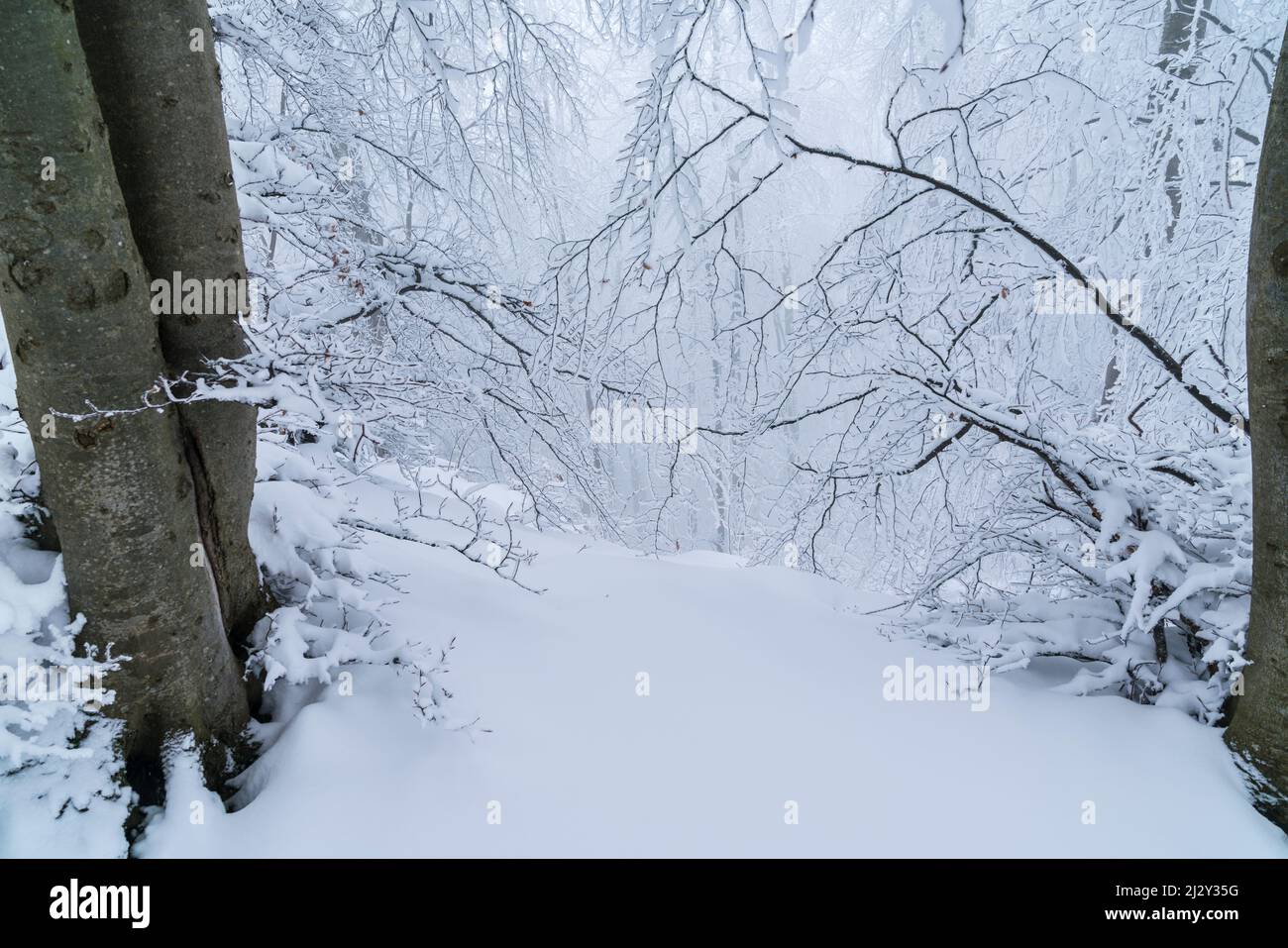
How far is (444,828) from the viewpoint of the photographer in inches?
68.2

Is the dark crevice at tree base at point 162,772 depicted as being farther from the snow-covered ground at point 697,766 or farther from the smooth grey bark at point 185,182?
the smooth grey bark at point 185,182

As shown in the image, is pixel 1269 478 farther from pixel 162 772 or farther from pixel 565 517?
pixel 162 772

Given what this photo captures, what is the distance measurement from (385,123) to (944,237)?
11.4 ft

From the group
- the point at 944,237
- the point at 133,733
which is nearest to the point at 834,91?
the point at 944,237

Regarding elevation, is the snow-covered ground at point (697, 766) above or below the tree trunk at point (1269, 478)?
below

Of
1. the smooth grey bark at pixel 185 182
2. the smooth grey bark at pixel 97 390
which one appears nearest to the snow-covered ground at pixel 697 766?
the smooth grey bark at pixel 97 390

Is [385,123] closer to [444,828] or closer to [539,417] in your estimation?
[539,417]

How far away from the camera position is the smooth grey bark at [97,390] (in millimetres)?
1377

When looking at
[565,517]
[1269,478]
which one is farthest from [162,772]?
[1269,478]

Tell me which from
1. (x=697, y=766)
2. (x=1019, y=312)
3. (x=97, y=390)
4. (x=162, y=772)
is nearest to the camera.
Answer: (x=97, y=390)

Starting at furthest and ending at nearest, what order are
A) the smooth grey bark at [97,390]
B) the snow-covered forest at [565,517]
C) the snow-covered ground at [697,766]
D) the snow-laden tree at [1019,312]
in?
the snow-laden tree at [1019,312], the snow-covered ground at [697,766], the snow-covered forest at [565,517], the smooth grey bark at [97,390]

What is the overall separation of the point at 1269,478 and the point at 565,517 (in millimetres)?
2557

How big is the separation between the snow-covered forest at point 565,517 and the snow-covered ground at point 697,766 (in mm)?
13

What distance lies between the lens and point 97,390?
5.08 feet
